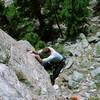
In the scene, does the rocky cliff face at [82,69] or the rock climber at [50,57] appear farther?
the rocky cliff face at [82,69]

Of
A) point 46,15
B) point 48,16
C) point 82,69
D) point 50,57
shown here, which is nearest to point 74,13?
point 48,16

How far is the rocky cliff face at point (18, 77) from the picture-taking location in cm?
405

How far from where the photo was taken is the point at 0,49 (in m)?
5.06

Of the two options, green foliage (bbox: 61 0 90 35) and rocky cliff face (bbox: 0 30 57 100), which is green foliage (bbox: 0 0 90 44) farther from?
rocky cliff face (bbox: 0 30 57 100)

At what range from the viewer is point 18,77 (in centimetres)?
515

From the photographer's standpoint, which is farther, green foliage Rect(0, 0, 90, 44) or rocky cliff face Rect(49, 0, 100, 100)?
green foliage Rect(0, 0, 90, 44)

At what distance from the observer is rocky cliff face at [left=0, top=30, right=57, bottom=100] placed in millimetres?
4054

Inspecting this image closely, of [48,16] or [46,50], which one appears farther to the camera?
[48,16]

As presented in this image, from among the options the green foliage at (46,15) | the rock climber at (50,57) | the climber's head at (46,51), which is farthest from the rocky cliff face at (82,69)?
the climber's head at (46,51)

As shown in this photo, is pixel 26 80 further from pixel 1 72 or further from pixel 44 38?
pixel 44 38

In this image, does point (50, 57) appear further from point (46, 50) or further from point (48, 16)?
point (48, 16)

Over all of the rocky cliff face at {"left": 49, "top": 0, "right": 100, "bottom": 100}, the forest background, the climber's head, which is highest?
the climber's head

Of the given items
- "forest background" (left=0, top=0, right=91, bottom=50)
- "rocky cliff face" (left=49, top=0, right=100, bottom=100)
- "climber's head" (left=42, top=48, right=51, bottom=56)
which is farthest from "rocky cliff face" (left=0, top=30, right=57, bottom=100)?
"forest background" (left=0, top=0, right=91, bottom=50)

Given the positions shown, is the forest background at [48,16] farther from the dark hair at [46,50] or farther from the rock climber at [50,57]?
the dark hair at [46,50]
